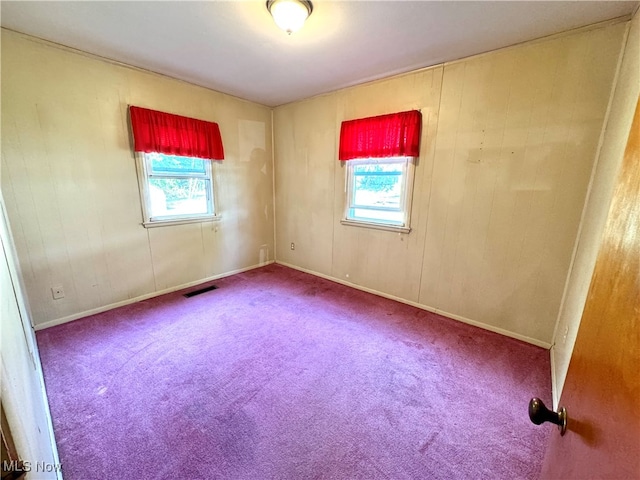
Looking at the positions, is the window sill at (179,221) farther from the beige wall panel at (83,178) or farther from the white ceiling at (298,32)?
the white ceiling at (298,32)

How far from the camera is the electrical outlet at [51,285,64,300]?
243 centimetres

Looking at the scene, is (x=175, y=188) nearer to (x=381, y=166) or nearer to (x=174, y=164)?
(x=174, y=164)

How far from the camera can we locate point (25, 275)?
7.40 ft

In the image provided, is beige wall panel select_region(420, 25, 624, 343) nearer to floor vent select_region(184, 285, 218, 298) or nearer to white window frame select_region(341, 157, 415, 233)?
white window frame select_region(341, 157, 415, 233)

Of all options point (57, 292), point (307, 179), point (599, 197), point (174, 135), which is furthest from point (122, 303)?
point (599, 197)

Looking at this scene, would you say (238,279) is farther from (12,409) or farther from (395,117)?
(12,409)

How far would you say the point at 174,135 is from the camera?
2.93m

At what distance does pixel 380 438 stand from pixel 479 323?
5.67ft

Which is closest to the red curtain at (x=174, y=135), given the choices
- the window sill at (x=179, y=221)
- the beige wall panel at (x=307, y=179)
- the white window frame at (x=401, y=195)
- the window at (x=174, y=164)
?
the window at (x=174, y=164)

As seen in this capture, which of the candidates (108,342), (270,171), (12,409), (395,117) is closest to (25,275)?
(108,342)

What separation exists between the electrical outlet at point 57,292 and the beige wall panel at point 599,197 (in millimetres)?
3935

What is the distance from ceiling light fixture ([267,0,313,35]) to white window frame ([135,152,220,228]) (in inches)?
79.9

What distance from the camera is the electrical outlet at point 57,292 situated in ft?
7.98

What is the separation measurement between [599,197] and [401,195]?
1.56m
